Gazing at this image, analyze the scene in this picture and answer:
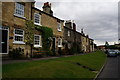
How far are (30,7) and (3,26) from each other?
203 inches

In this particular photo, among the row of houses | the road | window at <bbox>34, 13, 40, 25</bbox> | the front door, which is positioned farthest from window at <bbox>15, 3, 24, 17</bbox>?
the road

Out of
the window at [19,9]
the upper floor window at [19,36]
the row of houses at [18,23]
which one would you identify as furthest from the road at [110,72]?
the window at [19,9]

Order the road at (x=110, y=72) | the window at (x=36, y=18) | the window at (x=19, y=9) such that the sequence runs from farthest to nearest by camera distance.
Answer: the window at (x=36, y=18) < the window at (x=19, y=9) < the road at (x=110, y=72)

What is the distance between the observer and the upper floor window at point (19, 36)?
13.6 metres

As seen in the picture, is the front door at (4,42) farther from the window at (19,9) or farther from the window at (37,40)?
the window at (37,40)

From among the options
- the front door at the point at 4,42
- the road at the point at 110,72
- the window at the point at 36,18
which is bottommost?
the road at the point at 110,72

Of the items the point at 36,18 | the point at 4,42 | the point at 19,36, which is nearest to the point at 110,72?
the point at 19,36

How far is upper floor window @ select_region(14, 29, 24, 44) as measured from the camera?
1358cm

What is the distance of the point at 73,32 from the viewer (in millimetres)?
31328

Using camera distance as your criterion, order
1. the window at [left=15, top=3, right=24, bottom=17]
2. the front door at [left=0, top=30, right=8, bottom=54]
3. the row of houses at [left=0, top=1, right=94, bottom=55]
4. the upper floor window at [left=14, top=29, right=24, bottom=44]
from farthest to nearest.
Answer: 1. the window at [left=15, top=3, right=24, bottom=17]
2. the upper floor window at [left=14, top=29, right=24, bottom=44]
3. the row of houses at [left=0, top=1, right=94, bottom=55]
4. the front door at [left=0, top=30, right=8, bottom=54]

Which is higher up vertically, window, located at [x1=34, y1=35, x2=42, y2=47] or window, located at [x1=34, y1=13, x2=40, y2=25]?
window, located at [x1=34, y1=13, x2=40, y2=25]

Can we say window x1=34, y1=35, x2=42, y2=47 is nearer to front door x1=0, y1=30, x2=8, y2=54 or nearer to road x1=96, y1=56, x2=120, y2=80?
front door x1=0, y1=30, x2=8, y2=54

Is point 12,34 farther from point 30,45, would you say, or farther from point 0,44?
point 30,45

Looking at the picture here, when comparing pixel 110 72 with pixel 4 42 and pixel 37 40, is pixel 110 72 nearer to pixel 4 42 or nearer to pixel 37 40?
pixel 4 42
